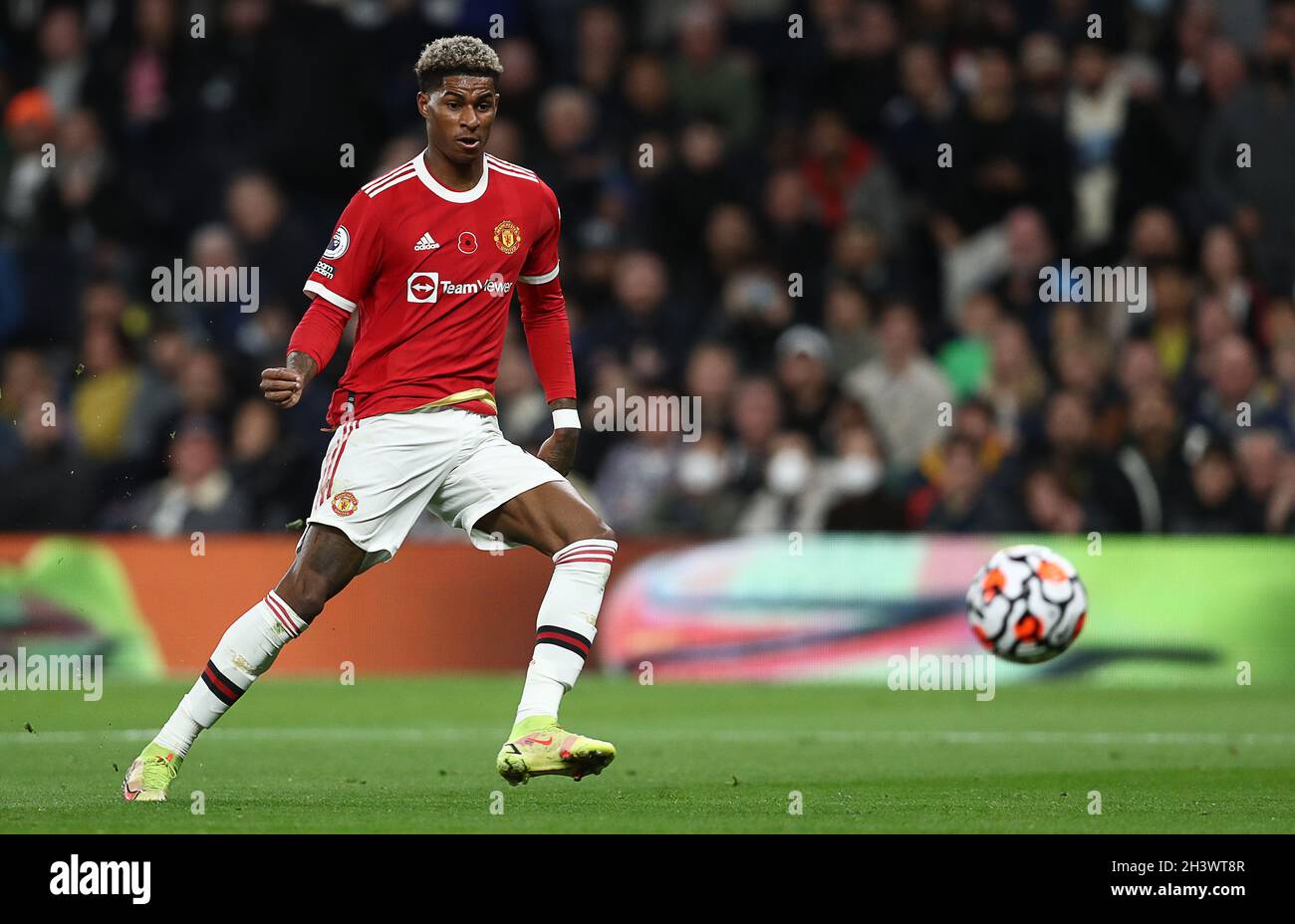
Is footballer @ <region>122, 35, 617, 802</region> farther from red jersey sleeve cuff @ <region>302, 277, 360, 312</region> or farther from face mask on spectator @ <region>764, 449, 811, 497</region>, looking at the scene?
face mask on spectator @ <region>764, 449, 811, 497</region>

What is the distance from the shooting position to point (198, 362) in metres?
15.6

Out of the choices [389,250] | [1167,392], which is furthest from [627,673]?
[389,250]

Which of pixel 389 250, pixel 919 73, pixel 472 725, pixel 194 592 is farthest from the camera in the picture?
pixel 919 73

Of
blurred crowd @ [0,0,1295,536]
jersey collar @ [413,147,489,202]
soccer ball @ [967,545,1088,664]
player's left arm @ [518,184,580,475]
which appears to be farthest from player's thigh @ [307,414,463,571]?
blurred crowd @ [0,0,1295,536]

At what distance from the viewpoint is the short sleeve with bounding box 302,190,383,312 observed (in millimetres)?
8117

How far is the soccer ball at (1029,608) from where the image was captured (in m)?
10.6

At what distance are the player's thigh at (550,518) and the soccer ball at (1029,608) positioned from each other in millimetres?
3070

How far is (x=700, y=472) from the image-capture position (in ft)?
51.0

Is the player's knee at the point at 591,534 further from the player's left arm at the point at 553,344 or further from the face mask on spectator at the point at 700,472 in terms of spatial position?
the face mask on spectator at the point at 700,472

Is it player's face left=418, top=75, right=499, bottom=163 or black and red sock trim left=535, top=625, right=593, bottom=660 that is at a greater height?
player's face left=418, top=75, right=499, bottom=163

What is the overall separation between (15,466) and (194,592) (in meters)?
1.93

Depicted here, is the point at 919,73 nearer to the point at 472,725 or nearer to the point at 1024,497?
the point at 1024,497

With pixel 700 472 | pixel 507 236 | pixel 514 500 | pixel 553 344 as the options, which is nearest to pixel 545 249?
pixel 507 236

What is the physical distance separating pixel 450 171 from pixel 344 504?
128 cm
